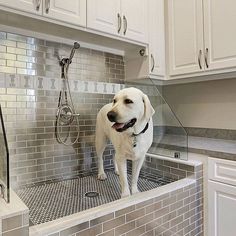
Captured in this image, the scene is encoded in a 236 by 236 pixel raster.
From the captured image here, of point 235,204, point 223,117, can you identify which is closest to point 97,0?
point 223,117

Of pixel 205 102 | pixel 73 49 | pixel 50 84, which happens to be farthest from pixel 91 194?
pixel 205 102

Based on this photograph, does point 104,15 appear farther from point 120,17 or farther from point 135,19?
point 135,19

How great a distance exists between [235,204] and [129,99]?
38.8 inches

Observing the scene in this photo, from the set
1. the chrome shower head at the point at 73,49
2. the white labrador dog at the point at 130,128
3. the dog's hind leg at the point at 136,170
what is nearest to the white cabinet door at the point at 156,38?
the chrome shower head at the point at 73,49

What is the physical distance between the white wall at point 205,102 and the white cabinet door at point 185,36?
1.26 feet

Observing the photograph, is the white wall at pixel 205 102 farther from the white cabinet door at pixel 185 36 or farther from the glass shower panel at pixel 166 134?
the glass shower panel at pixel 166 134

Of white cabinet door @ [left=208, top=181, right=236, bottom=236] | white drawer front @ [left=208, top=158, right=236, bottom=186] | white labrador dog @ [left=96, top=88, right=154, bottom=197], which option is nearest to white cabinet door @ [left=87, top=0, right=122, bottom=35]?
white labrador dog @ [left=96, top=88, right=154, bottom=197]

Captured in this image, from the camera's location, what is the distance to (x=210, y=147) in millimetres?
1749

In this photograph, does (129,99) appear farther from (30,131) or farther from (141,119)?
(30,131)

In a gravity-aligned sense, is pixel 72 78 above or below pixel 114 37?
below

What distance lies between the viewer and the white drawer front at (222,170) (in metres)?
1.50

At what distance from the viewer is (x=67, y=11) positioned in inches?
60.9

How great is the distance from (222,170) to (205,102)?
3.14ft

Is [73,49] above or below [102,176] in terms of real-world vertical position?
above
